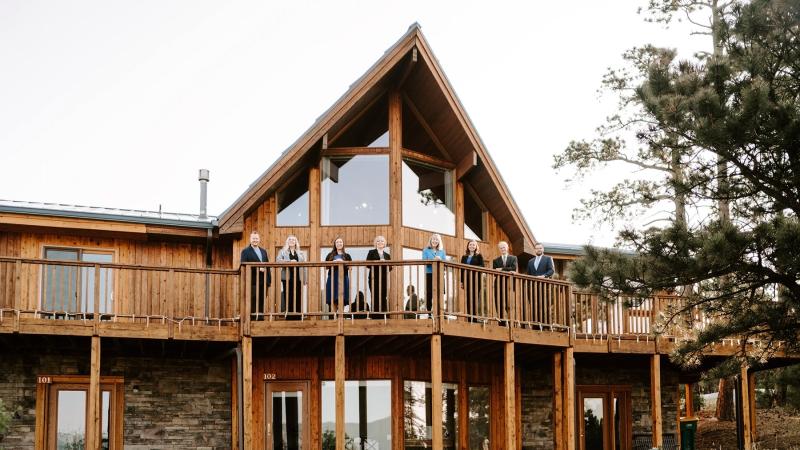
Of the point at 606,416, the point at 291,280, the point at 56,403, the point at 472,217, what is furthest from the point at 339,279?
the point at 606,416

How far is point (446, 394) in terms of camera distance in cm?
2048

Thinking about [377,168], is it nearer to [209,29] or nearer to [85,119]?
[85,119]

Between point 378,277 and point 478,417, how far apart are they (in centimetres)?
441

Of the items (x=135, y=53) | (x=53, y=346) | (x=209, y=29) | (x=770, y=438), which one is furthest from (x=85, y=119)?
(x=770, y=438)

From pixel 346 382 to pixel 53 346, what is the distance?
16.9ft

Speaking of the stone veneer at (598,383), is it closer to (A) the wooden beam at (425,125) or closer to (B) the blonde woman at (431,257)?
(A) the wooden beam at (425,125)

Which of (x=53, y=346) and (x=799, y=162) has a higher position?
(x=799, y=162)

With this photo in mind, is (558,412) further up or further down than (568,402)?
further down

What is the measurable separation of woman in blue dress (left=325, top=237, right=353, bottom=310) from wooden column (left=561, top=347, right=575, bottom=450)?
4.26 m

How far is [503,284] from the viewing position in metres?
18.6

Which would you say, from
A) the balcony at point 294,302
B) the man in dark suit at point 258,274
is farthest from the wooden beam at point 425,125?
the man in dark suit at point 258,274

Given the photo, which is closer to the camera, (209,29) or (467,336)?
(467,336)

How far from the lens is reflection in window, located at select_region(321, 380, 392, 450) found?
19391mm

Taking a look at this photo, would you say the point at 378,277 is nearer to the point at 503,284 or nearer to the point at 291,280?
Result: the point at 291,280
